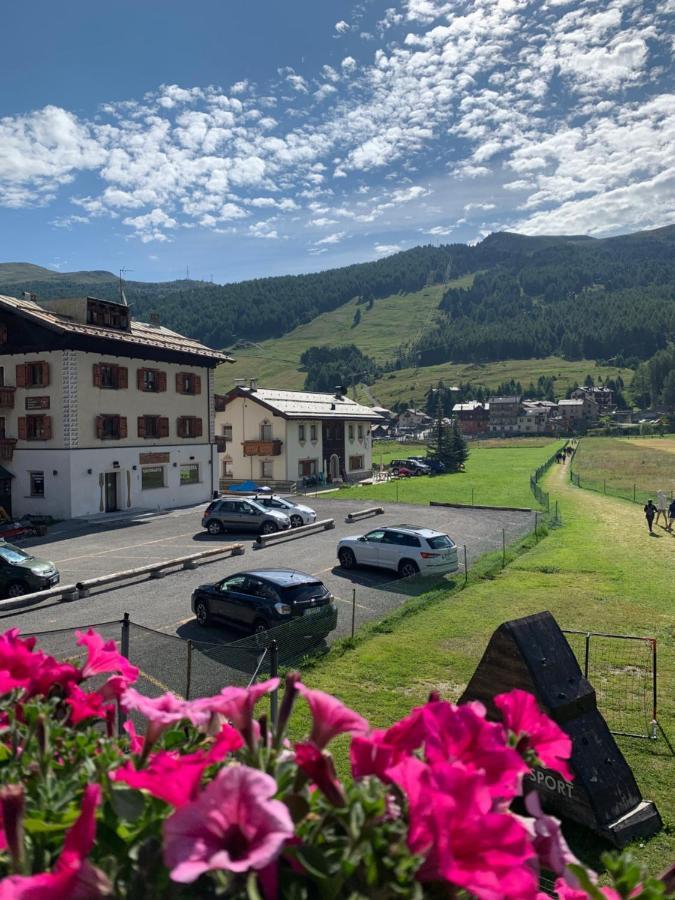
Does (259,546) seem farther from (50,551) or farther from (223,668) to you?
(223,668)

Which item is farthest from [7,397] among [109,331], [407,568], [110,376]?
[407,568]

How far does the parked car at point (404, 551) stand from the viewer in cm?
2059

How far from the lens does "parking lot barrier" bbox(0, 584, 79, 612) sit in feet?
Answer: 56.3

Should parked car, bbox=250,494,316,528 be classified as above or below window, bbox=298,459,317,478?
below

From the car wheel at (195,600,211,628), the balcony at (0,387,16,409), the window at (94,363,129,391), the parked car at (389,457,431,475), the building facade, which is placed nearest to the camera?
the car wheel at (195,600,211,628)

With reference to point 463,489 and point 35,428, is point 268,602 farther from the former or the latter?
point 463,489

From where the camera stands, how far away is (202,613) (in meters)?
16.1

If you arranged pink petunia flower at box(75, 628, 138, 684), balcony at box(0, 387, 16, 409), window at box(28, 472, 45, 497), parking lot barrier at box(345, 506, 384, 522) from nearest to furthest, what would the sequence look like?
pink petunia flower at box(75, 628, 138, 684)
parking lot barrier at box(345, 506, 384, 522)
window at box(28, 472, 45, 497)
balcony at box(0, 387, 16, 409)

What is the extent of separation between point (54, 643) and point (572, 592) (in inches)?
579

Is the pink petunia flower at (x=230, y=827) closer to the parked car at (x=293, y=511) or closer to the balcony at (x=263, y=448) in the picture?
the parked car at (x=293, y=511)

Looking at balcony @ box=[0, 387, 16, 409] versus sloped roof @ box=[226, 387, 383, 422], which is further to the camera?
sloped roof @ box=[226, 387, 383, 422]

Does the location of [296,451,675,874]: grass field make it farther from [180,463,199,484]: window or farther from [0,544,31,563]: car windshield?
[180,463,199,484]: window

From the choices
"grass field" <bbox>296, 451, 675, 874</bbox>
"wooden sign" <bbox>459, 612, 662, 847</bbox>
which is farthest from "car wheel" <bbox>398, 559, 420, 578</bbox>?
"wooden sign" <bbox>459, 612, 662, 847</bbox>

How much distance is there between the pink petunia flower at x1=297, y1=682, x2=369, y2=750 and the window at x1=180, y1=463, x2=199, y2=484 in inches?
1632
